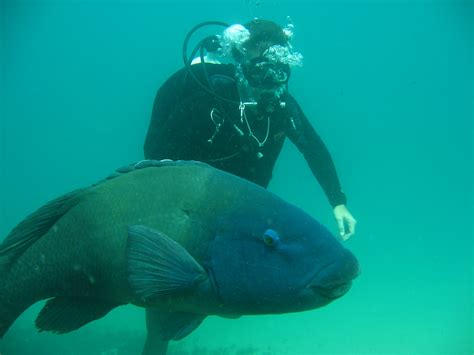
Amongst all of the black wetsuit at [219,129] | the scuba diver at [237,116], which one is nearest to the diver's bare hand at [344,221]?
the scuba diver at [237,116]

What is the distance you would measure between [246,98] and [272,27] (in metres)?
1.26

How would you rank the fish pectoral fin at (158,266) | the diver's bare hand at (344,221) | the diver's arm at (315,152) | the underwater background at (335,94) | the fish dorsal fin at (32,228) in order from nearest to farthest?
the fish pectoral fin at (158,266) < the fish dorsal fin at (32,228) < the diver's bare hand at (344,221) < the diver's arm at (315,152) < the underwater background at (335,94)

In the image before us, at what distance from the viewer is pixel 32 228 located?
1521 millimetres

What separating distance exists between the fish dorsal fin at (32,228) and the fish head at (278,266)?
0.75m

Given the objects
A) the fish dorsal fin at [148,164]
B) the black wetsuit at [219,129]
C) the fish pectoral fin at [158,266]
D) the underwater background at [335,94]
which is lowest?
the fish pectoral fin at [158,266]

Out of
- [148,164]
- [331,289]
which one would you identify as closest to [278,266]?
[331,289]

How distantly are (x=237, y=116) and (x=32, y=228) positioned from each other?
2561 mm

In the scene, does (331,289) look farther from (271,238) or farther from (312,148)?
(312,148)

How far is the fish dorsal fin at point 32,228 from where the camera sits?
4.94 feet

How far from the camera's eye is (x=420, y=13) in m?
64.0

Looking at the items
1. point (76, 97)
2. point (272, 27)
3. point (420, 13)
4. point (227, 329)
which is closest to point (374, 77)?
point (420, 13)

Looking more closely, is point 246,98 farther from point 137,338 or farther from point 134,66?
point 134,66

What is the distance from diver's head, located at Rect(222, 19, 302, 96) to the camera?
381 centimetres

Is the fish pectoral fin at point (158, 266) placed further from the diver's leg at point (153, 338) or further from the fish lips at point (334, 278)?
the diver's leg at point (153, 338)
